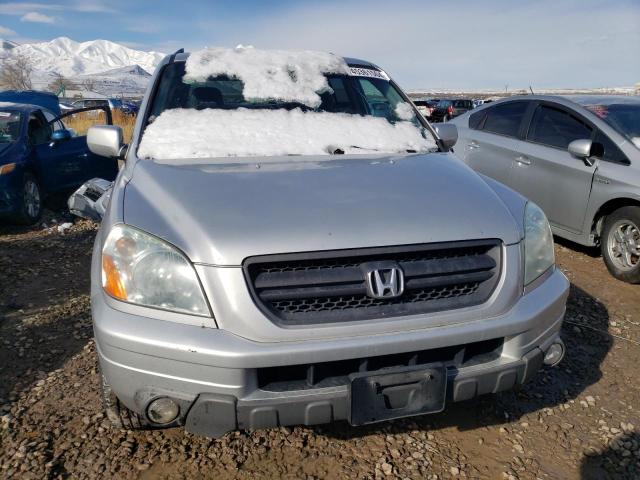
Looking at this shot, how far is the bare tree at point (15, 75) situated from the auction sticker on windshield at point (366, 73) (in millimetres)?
53673

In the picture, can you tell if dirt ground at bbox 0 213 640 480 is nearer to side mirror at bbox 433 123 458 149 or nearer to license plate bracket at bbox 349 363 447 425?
license plate bracket at bbox 349 363 447 425

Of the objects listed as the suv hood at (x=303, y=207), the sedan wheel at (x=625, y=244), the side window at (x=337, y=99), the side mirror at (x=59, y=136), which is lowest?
the sedan wheel at (x=625, y=244)

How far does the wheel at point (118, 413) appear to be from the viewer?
2092 millimetres

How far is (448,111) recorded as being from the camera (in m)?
24.2

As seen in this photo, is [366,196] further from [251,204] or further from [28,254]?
[28,254]

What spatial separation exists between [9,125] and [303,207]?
6.32m

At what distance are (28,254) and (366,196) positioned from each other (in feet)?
14.9

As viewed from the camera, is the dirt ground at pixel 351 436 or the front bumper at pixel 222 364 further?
the dirt ground at pixel 351 436

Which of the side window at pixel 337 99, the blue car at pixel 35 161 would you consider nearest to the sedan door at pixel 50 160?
the blue car at pixel 35 161

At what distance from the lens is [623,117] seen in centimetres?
486

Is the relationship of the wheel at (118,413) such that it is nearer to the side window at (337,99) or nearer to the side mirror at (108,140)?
the side mirror at (108,140)

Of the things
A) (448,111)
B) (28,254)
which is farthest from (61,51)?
(28,254)

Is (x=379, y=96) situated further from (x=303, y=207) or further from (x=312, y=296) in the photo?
(x=312, y=296)

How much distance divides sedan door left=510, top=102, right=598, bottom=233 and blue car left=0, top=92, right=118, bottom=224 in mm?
5167
